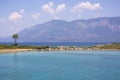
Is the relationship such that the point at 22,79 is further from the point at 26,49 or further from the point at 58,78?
the point at 26,49

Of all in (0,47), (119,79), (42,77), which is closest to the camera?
(119,79)

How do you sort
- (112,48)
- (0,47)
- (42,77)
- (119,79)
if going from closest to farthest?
(119,79) → (42,77) → (0,47) → (112,48)

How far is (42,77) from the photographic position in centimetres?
5597

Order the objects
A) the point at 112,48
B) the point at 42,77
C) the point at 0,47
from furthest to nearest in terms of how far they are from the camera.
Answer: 1. the point at 112,48
2. the point at 0,47
3. the point at 42,77

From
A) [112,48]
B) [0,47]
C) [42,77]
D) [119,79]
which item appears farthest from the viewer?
[112,48]

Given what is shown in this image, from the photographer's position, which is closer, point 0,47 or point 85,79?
point 85,79

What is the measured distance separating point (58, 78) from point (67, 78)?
5.78 feet

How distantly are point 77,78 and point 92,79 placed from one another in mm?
3243

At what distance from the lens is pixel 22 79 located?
5338 cm

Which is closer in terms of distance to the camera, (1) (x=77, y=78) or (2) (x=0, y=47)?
(1) (x=77, y=78)

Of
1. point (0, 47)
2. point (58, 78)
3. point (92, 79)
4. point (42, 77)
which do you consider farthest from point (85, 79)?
point (0, 47)

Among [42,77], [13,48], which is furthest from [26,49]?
[42,77]

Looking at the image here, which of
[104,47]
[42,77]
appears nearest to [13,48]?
[104,47]

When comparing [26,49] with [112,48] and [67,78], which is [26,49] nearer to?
[112,48]
